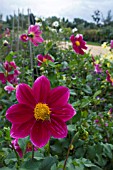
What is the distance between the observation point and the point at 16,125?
65 cm

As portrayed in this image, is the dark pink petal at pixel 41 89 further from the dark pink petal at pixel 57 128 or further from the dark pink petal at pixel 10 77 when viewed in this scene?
the dark pink petal at pixel 10 77

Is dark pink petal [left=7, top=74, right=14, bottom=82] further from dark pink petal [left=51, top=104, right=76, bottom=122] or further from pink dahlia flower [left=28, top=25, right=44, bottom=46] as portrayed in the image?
dark pink petal [left=51, top=104, right=76, bottom=122]

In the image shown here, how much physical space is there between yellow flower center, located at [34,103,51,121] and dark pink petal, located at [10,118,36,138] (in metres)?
0.02

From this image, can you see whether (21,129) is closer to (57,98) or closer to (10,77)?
(57,98)

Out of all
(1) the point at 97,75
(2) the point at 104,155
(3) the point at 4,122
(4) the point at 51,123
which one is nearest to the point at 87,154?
(2) the point at 104,155

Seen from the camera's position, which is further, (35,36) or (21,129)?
(35,36)

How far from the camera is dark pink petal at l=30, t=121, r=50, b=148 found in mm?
661

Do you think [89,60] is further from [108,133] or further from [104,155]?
[104,155]

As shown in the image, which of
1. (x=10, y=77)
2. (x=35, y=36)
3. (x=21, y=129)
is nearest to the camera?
(x=21, y=129)

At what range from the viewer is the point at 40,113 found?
657 mm

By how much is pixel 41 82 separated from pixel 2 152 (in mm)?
273

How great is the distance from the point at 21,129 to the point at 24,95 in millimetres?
75

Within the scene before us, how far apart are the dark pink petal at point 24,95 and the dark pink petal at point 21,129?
0.13 feet

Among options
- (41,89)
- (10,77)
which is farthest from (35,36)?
(41,89)
